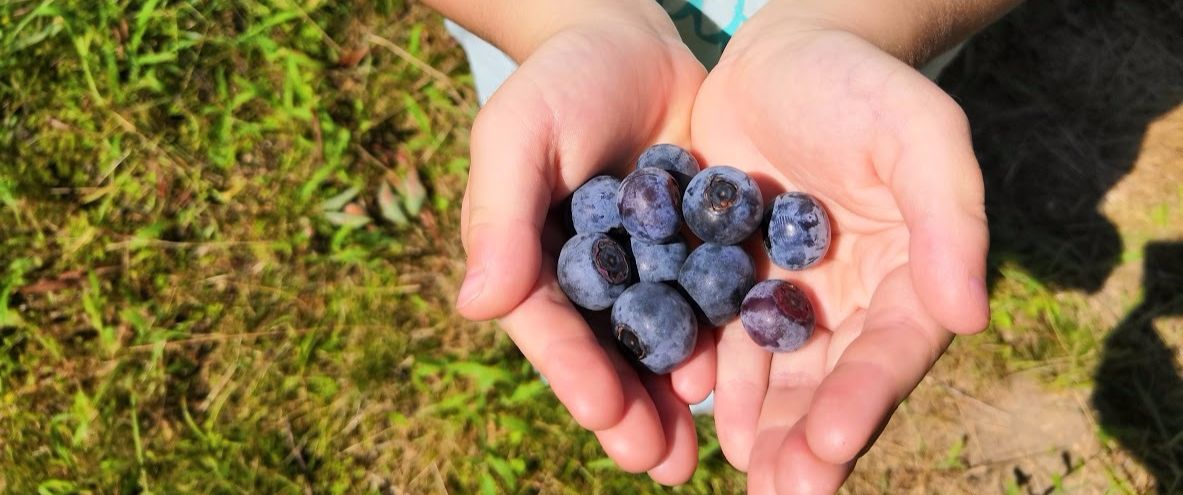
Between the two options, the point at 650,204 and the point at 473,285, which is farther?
the point at 650,204

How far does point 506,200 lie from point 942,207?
92cm

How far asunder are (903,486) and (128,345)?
2748mm

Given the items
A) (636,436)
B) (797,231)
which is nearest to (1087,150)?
(797,231)

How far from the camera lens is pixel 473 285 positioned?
6.46 ft

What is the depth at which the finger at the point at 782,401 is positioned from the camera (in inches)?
74.7

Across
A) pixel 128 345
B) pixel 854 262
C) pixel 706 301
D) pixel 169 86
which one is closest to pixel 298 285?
pixel 128 345

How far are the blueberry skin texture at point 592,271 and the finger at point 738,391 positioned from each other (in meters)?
0.32

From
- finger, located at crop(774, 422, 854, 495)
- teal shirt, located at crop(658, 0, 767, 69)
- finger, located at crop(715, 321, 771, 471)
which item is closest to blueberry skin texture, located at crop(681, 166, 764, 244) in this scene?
finger, located at crop(715, 321, 771, 471)

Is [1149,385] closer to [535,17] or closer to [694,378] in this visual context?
[694,378]

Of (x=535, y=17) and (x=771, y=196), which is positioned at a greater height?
(x=535, y=17)

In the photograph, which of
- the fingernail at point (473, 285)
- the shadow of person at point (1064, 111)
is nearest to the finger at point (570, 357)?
the fingernail at point (473, 285)

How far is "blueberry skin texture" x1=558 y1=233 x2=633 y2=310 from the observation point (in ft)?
6.98

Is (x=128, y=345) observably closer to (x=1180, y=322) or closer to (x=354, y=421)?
(x=354, y=421)

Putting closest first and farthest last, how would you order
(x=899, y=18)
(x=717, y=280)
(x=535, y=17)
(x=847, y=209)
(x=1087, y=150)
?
1. (x=717, y=280)
2. (x=847, y=209)
3. (x=899, y=18)
4. (x=535, y=17)
5. (x=1087, y=150)
